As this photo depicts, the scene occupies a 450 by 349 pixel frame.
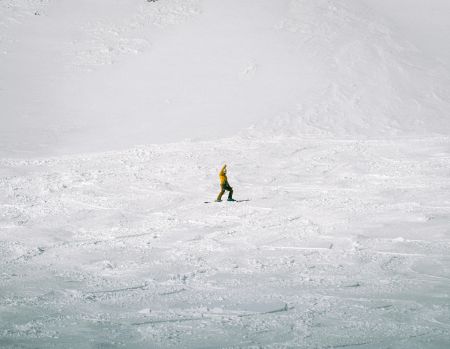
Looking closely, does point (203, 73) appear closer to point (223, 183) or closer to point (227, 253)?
point (223, 183)

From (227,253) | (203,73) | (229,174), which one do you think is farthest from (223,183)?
(203,73)

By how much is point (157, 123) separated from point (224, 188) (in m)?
13.9

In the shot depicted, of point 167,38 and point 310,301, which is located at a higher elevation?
point 310,301

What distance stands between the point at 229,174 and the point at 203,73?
626 inches

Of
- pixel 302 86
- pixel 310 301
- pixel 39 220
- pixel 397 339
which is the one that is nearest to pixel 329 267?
pixel 310 301

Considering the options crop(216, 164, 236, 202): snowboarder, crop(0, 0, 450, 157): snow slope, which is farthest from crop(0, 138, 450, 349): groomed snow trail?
crop(0, 0, 450, 157): snow slope

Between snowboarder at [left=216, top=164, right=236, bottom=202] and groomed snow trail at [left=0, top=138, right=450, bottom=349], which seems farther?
snowboarder at [left=216, top=164, right=236, bottom=202]

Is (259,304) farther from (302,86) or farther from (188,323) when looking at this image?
(302,86)

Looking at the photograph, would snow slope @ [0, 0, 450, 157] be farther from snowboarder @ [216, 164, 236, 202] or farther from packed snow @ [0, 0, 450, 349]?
snowboarder @ [216, 164, 236, 202]

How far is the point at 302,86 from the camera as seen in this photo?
3142 centimetres

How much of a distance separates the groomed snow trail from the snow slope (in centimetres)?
720

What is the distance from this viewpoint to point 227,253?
400 inches

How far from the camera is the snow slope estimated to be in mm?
26953

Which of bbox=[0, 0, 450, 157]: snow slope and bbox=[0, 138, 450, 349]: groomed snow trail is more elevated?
bbox=[0, 138, 450, 349]: groomed snow trail
